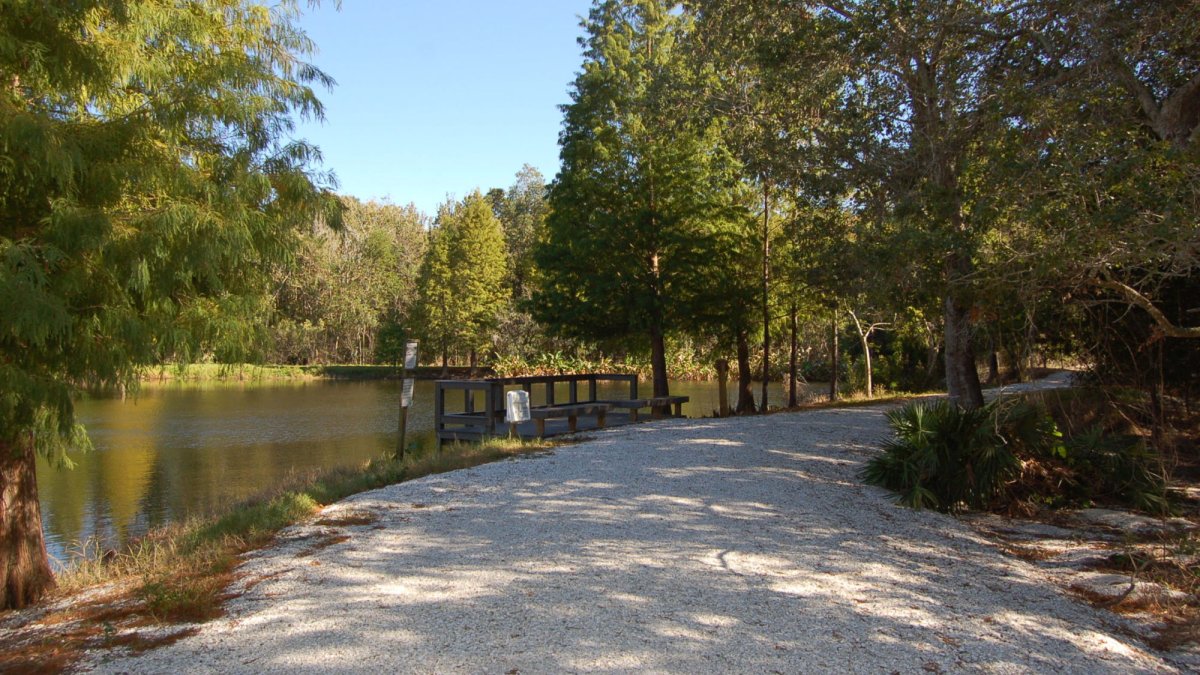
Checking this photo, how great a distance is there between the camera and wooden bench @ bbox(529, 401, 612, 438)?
15086 mm

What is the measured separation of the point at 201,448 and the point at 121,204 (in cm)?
1689

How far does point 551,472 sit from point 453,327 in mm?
38402

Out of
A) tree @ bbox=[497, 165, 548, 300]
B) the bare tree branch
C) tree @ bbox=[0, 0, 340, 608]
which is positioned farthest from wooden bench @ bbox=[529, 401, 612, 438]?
tree @ bbox=[497, 165, 548, 300]

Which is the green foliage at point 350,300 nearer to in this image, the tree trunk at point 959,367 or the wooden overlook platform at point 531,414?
the wooden overlook platform at point 531,414

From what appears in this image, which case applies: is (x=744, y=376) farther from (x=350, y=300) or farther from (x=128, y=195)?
(x=350, y=300)

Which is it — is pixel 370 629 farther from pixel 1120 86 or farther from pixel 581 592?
pixel 1120 86

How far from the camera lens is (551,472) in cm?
1062

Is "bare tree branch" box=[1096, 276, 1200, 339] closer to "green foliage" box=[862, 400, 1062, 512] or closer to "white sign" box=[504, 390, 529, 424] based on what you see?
"green foliage" box=[862, 400, 1062, 512]

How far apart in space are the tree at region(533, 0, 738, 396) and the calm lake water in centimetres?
547

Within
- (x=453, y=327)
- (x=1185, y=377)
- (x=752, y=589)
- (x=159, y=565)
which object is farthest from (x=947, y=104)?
(x=453, y=327)

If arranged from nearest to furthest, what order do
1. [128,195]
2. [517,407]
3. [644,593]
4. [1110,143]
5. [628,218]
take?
[644,593]
[128,195]
[1110,143]
[517,407]
[628,218]

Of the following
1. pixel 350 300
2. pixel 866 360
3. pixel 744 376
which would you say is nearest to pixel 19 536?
pixel 744 376

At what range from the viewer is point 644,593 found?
5.60 metres

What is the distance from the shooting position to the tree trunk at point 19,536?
6855 millimetres
